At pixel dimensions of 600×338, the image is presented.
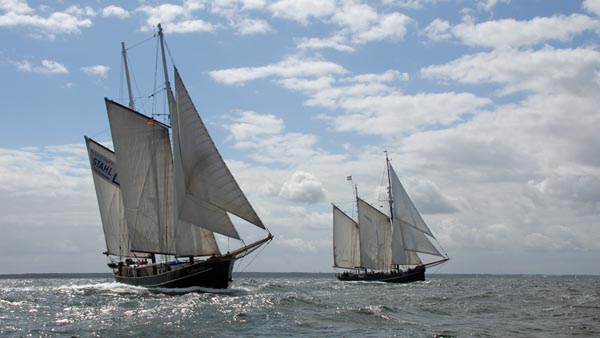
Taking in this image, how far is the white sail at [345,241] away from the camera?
111m

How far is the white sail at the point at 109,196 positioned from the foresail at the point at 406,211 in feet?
156

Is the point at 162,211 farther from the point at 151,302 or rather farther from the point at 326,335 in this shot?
the point at 326,335

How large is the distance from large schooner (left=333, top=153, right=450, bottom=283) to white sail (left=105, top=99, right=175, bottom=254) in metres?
50.3

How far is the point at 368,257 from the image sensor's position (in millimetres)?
109688

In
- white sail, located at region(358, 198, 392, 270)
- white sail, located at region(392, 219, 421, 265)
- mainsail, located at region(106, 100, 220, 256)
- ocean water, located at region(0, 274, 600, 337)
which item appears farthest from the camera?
white sail, located at region(358, 198, 392, 270)

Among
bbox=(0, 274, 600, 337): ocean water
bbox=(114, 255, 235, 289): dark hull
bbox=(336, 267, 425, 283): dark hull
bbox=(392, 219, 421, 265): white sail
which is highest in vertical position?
bbox=(392, 219, 421, 265): white sail

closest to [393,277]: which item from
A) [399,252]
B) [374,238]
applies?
[399,252]

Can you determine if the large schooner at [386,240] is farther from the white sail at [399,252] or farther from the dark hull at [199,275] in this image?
the dark hull at [199,275]

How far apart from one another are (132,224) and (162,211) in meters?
3.25

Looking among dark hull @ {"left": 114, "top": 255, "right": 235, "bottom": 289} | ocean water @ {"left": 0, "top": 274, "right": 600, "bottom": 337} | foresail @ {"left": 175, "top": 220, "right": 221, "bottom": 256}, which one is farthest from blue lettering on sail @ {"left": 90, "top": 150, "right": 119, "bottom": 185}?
ocean water @ {"left": 0, "top": 274, "right": 600, "bottom": 337}

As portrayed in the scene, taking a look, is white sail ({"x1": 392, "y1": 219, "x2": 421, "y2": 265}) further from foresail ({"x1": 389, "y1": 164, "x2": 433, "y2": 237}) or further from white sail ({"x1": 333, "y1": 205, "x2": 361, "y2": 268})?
white sail ({"x1": 333, "y1": 205, "x2": 361, "y2": 268})

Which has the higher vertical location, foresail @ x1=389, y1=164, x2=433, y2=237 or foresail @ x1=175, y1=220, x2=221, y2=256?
foresail @ x1=389, y1=164, x2=433, y2=237

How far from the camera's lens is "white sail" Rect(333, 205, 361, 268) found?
4360 inches

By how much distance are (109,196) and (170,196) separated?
38.6 feet
